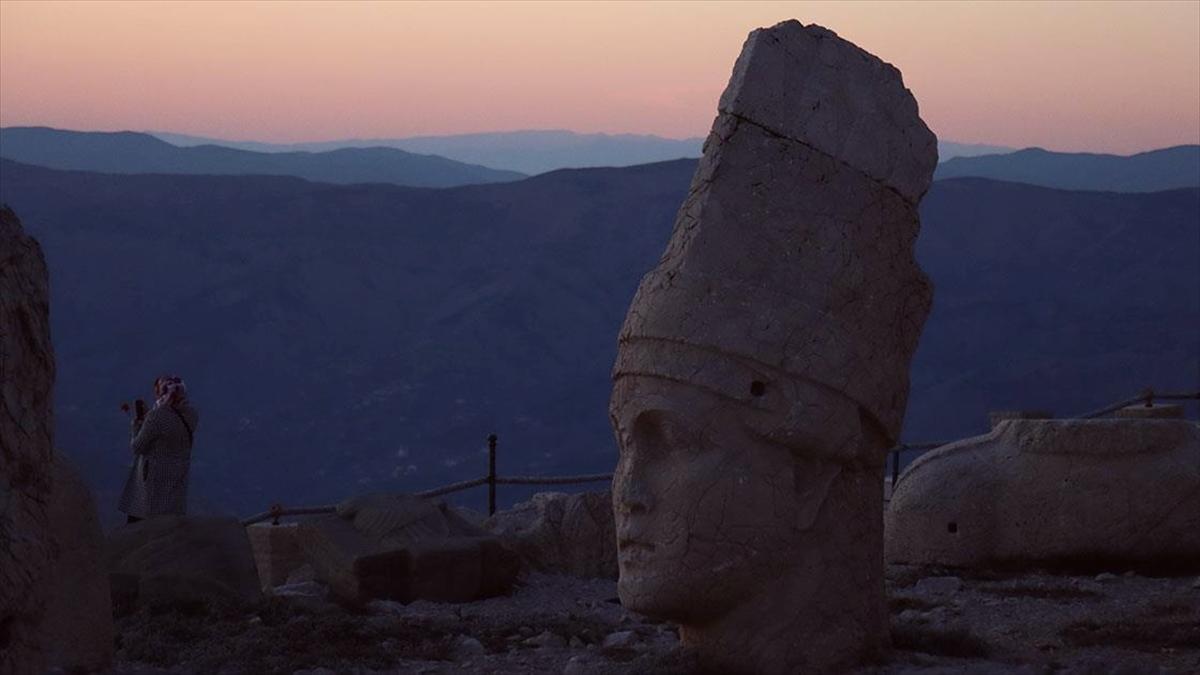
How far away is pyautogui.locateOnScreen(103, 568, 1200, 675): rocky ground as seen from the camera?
8.59 m

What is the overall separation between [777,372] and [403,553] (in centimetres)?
430

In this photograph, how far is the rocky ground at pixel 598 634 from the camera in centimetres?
859

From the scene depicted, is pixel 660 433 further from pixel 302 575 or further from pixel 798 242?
pixel 302 575

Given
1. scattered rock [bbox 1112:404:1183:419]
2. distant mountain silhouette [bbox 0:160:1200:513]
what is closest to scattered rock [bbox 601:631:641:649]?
scattered rock [bbox 1112:404:1183:419]

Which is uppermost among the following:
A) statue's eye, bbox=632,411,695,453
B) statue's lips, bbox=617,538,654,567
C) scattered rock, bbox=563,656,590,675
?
statue's eye, bbox=632,411,695,453

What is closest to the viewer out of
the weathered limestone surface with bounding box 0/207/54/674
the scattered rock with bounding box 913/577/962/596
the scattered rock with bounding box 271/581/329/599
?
the weathered limestone surface with bounding box 0/207/54/674

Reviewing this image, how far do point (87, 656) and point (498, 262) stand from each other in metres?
68.7

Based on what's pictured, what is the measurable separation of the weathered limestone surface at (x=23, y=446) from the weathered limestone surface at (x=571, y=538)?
297 inches

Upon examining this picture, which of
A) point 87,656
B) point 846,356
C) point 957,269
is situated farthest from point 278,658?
point 957,269

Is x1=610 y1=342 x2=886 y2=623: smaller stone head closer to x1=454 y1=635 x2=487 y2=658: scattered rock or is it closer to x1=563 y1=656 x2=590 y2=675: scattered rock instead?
x1=563 y1=656 x2=590 y2=675: scattered rock

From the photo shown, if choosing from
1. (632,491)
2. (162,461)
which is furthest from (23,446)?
(162,461)

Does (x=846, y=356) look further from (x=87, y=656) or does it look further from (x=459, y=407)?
(x=459, y=407)

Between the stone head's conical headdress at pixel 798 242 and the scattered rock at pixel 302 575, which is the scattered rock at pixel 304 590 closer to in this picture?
the scattered rock at pixel 302 575

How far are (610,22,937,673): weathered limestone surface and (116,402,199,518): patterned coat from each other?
5.17 metres
